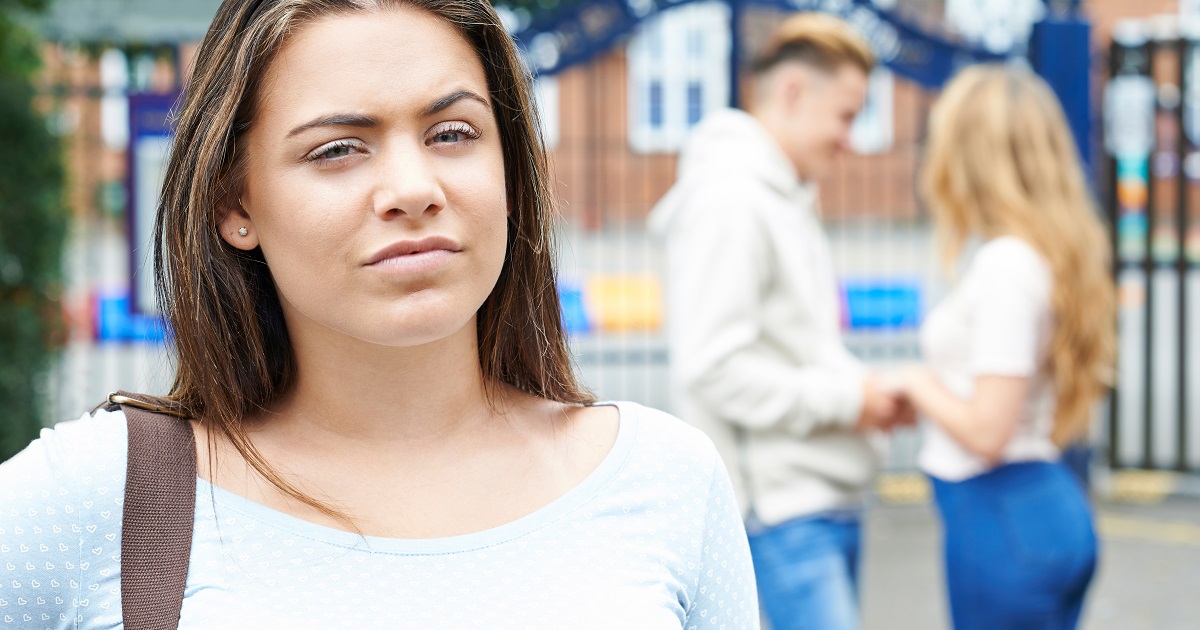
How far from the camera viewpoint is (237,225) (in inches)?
60.6

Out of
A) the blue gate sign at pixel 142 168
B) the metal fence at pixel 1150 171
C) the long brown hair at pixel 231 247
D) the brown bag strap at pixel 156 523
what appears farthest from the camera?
the metal fence at pixel 1150 171

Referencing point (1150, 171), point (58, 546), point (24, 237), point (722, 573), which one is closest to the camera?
point (58, 546)

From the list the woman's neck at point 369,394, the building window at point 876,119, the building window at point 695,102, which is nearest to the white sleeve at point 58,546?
the woman's neck at point 369,394

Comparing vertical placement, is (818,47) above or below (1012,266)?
above

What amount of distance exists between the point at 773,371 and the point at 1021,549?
2.37 feet

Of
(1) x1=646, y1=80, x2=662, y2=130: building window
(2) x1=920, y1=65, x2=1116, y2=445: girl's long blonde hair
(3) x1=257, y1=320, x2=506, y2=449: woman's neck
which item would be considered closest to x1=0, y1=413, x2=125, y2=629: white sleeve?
(3) x1=257, y1=320, x2=506, y2=449: woman's neck

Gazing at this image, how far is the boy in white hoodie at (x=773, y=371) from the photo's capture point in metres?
3.06

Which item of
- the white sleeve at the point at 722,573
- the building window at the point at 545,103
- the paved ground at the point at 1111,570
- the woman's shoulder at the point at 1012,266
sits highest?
the building window at the point at 545,103

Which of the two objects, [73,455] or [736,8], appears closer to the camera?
[73,455]

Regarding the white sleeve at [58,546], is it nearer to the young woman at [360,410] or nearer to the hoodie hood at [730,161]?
the young woman at [360,410]

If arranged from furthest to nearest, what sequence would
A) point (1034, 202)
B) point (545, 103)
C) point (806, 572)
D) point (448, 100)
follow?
point (545, 103)
point (1034, 202)
point (806, 572)
point (448, 100)

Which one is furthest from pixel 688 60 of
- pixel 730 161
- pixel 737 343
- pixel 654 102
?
pixel 737 343

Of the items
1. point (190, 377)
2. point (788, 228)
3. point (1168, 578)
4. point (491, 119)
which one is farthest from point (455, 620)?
point (1168, 578)

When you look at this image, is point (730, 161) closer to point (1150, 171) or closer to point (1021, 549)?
point (1021, 549)
